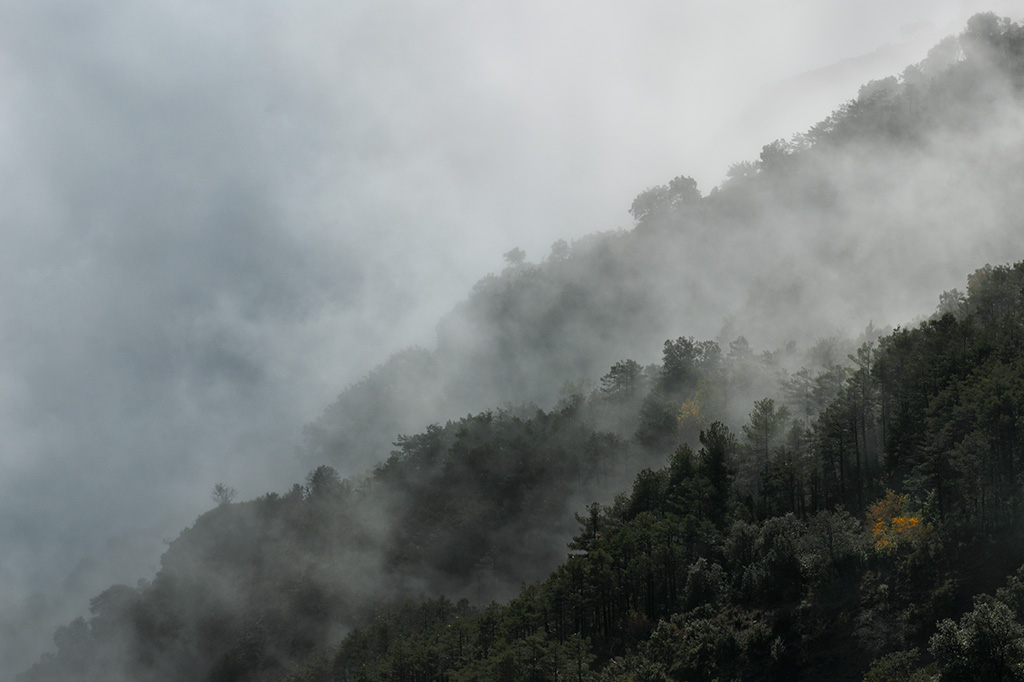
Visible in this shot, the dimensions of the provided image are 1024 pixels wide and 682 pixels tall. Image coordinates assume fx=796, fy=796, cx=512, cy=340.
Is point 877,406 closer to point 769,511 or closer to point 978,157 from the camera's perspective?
point 769,511

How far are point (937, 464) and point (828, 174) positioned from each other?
143 metres

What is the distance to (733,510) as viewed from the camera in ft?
297

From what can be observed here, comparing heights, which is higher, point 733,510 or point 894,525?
point 733,510

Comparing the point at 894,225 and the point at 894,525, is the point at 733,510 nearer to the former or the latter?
the point at 894,525

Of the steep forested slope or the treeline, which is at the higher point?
the steep forested slope

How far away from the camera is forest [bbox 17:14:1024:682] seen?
224 feet

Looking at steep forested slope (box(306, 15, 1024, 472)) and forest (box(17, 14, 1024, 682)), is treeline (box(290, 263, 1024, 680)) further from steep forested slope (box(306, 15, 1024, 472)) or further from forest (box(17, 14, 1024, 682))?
steep forested slope (box(306, 15, 1024, 472))

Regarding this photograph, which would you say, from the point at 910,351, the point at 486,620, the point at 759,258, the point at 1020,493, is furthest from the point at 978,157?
the point at 486,620

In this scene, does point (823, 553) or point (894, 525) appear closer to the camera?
point (894, 525)

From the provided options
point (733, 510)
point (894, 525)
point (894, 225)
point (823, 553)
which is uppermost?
point (894, 225)

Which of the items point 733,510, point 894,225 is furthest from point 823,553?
point 894,225

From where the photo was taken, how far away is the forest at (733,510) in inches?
2682

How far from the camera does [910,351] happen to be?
289 feet

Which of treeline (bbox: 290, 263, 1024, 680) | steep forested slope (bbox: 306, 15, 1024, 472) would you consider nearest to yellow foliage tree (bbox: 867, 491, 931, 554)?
treeline (bbox: 290, 263, 1024, 680)
